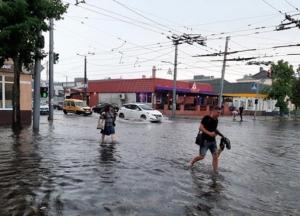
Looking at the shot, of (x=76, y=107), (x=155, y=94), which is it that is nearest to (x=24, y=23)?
(x=76, y=107)

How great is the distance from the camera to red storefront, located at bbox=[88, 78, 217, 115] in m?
56.7

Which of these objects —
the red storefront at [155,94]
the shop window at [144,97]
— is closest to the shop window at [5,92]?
the red storefront at [155,94]

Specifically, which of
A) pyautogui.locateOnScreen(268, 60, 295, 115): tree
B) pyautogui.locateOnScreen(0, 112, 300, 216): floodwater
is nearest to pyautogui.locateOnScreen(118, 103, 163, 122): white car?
pyautogui.locateOnScreen(0, 112, 300, 216): floodwater

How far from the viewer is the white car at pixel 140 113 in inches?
1431

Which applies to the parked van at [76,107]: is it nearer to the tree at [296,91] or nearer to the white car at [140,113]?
the white car at [140,113]

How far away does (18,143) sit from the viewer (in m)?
16.0

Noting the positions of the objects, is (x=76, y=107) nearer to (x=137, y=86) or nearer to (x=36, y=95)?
(x=137, y=86)

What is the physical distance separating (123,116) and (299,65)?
1142 inches

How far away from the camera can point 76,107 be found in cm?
4775

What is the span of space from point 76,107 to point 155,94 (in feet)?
41.1

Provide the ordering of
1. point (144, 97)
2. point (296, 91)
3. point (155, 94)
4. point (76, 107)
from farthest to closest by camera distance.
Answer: point (144, 97) < point (296, 91) < point (155, 94) < point (76, 107)

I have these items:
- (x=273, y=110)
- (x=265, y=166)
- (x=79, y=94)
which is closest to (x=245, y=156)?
(x=265, y=166)

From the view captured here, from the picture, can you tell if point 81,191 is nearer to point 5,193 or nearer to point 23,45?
point 5,193

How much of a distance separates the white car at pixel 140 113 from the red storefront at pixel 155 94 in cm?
1621
